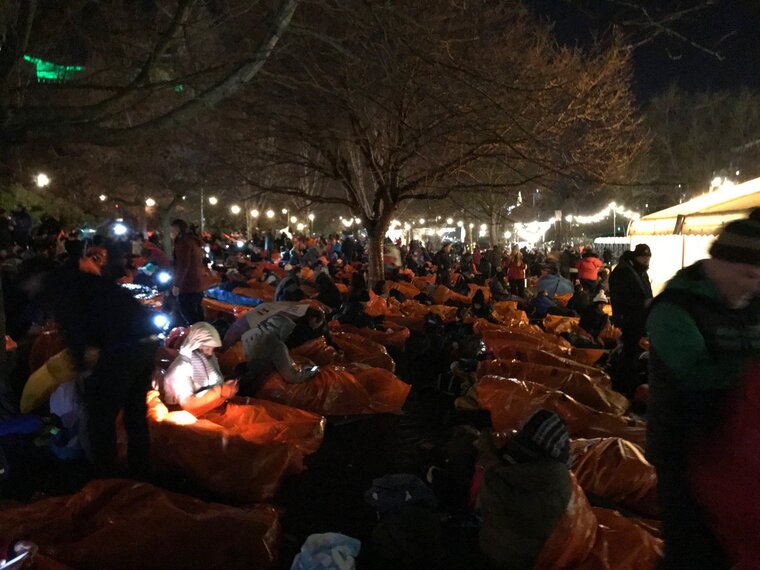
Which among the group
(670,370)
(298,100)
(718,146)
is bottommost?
(670,370)

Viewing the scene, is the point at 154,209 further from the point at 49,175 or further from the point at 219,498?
the point at 219,498

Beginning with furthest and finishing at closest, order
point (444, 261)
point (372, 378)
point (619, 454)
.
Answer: point (444, 261), point (372, 378), point (619, 454)

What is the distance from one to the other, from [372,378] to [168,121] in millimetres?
2954

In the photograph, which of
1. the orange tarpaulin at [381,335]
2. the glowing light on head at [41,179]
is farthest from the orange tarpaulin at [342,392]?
the glowing light on head at [41,179]

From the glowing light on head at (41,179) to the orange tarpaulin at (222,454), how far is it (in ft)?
67.4

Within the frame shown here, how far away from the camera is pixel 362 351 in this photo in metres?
6.96

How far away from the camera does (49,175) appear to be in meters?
23.4

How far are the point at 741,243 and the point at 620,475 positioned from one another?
2.15 metres

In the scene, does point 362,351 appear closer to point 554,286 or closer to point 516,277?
point 554,286

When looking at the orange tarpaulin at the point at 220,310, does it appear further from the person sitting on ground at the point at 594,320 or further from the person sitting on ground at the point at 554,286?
the person sitting on ground at the point at 554,286

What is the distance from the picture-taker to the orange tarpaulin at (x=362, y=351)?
6.77 metres

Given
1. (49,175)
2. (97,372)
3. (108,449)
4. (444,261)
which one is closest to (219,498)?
(108,449)

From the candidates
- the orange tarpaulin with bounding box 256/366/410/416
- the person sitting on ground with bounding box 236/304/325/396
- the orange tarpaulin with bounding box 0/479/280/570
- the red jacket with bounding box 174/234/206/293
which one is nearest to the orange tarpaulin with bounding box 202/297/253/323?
the red jacket with bounding box 174/234/206/293

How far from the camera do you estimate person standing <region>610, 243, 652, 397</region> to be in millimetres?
6312
